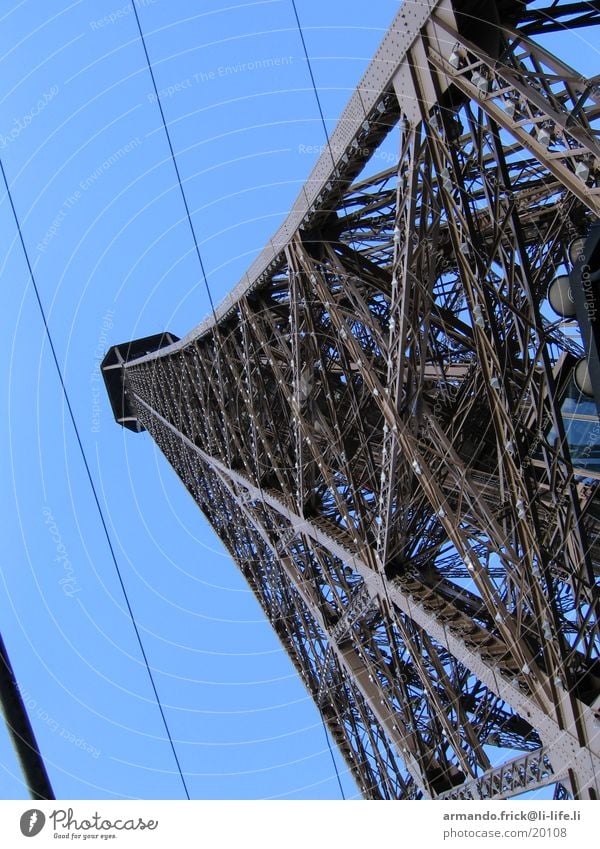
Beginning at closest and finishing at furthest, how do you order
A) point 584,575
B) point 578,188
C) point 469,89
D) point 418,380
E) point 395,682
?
point 578,188, point 469,89, point 584,575, point 418,380, point 395,682

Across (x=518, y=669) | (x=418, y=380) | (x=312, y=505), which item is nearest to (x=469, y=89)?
(x=418, y=380)

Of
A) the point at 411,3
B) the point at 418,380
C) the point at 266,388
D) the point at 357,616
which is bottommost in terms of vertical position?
the point at 357,616

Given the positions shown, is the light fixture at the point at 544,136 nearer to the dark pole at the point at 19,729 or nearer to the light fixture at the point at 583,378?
the light fixture at the point at 583,378
